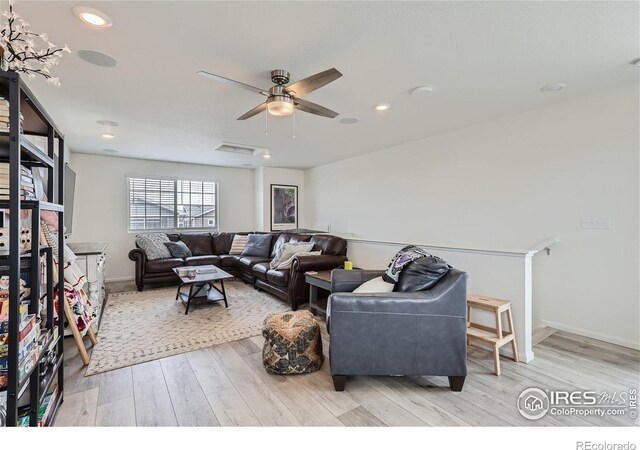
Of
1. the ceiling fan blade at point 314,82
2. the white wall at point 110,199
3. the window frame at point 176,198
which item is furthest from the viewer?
the window frame at point 176,198

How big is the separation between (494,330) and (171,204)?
6.13m

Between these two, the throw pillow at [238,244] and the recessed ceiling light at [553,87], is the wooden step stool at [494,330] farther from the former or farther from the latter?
the throw pillow at [238,244]

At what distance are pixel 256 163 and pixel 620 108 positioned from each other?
5.53 m

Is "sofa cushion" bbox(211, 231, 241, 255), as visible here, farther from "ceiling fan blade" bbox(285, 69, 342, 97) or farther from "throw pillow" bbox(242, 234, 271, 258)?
"ceiling fan blade" bbox(285, 69, 342, 97)

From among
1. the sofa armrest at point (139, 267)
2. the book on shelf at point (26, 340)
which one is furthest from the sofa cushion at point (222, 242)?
the book on shelf at point (26, 340)

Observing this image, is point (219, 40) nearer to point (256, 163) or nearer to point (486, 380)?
point (486, 380)

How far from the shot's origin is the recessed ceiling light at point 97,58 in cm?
213

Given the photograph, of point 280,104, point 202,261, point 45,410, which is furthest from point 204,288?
point 280,104

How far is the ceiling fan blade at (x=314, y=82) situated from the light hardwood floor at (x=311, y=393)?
7.04 ft

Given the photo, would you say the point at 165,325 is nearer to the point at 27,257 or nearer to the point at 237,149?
the point at 27,257

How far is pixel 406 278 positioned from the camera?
2213 mm
